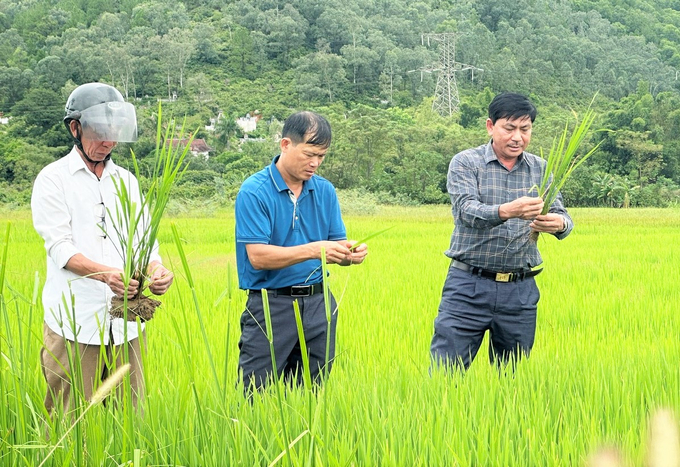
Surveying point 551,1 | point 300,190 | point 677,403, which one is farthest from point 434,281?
point 551,1

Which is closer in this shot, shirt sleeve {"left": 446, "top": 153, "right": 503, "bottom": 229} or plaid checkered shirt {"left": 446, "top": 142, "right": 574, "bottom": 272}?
shirt sleeve {"left": 446, "top": 153, "right": 503, "bottom": 229}

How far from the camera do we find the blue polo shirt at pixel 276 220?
8.78ft

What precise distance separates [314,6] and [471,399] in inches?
2902

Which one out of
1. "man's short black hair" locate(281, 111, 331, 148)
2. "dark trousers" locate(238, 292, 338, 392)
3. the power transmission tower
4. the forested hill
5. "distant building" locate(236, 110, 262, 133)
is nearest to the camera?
Result: "man's short black hair" locate(281, 111, 331, 148)

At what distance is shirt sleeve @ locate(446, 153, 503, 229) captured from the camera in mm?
3002

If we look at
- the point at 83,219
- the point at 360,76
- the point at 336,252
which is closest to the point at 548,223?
the point at 336,252

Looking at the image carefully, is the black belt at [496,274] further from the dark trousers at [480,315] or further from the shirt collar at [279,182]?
the shirt collar at [279,182]

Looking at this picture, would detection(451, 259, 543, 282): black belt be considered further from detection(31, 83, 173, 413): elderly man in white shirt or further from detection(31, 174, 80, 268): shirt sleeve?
detection(31, 174, 80, 268): shirt sleeve

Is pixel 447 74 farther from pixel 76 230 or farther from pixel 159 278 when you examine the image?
pixel 159 278

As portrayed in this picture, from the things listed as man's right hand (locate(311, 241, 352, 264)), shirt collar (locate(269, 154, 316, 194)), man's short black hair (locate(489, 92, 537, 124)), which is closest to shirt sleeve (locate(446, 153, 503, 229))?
man's short black hair (locate(489, 92, 537, 124))

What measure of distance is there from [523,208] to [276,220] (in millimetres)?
927

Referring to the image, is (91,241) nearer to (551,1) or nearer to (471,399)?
(471,399)

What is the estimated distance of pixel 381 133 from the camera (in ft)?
112

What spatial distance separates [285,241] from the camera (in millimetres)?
2795
